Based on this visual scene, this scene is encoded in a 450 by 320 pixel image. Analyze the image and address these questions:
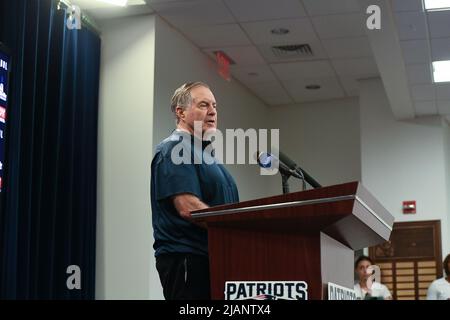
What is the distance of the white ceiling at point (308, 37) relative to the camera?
19.3 feet

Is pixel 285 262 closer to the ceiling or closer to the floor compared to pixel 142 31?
closer to the floor

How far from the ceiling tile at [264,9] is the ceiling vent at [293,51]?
736mm

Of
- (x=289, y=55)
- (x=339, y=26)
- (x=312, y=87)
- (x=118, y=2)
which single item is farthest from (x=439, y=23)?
(x=312, y=87)

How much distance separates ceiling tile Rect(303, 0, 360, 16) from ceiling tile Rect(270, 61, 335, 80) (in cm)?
127

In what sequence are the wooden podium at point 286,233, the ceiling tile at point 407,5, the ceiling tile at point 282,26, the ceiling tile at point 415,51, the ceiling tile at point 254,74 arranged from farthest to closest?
the ceiling tile at point 254,74
the ceiling tile at point 282,26
the ceiling tile at point 415,51
the ceiling tile at point 407,5
the wooden podium at point 286,233

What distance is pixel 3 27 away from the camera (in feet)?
16.1

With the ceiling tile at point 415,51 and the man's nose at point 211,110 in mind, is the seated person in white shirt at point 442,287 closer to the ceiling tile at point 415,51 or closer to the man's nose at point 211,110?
the ceiling tile at point 415,51

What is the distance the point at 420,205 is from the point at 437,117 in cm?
95

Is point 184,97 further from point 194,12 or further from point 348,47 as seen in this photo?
point 348,47

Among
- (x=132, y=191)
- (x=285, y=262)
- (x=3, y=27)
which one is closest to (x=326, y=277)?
(x=285, y=262)

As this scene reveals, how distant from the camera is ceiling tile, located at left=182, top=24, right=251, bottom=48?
643 cm

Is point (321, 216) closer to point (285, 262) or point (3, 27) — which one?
point (285, 262)

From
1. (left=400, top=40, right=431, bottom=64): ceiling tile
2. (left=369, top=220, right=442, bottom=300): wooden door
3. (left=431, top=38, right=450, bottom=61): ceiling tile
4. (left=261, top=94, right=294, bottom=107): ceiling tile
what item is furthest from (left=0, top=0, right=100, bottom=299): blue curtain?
(left=369, top=220, right=442, bottom=300): wooden door

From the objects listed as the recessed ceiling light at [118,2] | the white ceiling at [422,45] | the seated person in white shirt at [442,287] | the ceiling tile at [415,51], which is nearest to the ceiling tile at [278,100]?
the white ceiling at [422,45]
